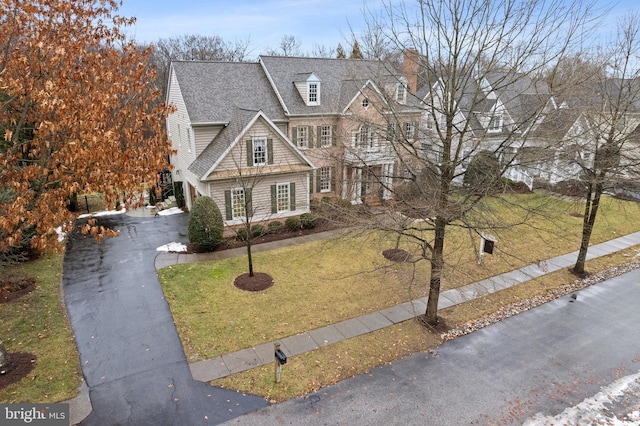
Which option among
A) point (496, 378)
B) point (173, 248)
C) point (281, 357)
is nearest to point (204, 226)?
point (173, 248)

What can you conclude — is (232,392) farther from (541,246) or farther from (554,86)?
(541,246)

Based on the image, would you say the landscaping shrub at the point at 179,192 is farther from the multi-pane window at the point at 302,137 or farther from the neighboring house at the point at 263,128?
the multi-pane window at the point at 302,137

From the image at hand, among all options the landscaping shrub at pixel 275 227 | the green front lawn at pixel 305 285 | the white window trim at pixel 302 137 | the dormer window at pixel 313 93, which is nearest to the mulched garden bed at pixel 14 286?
the green front lawn at pixel 305 285

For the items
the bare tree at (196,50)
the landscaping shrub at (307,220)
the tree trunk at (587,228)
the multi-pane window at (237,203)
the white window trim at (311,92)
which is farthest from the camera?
the bare tree at (196,50)

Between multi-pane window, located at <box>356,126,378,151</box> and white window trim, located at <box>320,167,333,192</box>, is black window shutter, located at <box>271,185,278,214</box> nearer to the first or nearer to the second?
white window trim, located at <box>320,167,333,192</box>

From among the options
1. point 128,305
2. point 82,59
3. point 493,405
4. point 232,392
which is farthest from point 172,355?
point 493,405

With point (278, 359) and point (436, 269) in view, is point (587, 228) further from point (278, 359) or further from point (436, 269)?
point (278, 359)

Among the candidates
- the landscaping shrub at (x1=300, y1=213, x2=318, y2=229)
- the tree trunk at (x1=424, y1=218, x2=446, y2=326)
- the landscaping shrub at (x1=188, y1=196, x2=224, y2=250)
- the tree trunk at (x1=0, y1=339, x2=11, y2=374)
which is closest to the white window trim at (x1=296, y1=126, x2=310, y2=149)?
the landscaping shrub at (x1=300, y1=213, x2=318, y2=229)
